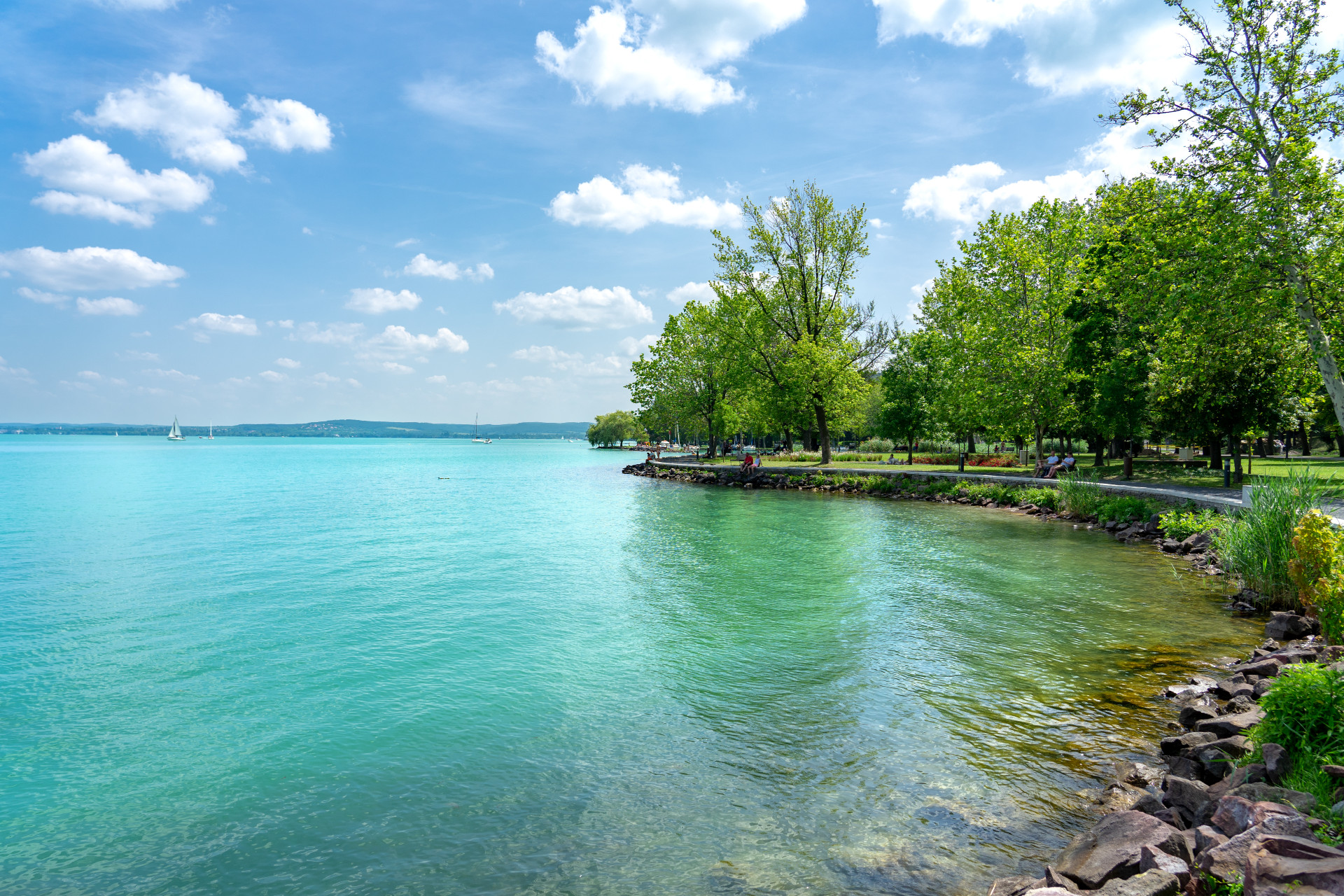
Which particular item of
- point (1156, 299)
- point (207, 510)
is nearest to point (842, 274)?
point (1156, 299)

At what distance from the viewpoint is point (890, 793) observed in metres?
7.18

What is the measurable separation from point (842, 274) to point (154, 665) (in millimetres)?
49223

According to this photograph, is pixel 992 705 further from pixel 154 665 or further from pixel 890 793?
pixel 154 665

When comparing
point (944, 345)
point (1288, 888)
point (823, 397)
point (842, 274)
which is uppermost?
point (842, 274)

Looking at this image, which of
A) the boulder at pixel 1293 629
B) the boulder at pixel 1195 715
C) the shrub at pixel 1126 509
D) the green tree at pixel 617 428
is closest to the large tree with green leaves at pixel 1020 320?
the shrub at pixel 1126 509

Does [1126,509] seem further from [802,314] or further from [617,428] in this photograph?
[617,428]

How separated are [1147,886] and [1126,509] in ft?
85.4

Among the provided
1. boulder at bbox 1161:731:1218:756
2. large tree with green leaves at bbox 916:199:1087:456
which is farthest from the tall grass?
large tree with green leaves at bbox 916:199:1087:456

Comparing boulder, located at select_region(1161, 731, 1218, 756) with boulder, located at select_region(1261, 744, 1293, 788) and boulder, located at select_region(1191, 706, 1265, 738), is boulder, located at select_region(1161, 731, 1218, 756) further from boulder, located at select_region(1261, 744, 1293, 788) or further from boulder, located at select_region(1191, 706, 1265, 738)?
boulder, located at select_region(1261, 744, 1293, 788)

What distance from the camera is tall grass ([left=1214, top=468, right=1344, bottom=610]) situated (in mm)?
13711

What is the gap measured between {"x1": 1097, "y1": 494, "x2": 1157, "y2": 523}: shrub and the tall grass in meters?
10.4

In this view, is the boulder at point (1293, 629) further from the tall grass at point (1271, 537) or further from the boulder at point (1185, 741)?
the boulder at point (1185, 741)

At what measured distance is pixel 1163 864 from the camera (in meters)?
4.84

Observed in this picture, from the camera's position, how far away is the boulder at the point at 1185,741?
289 inches
